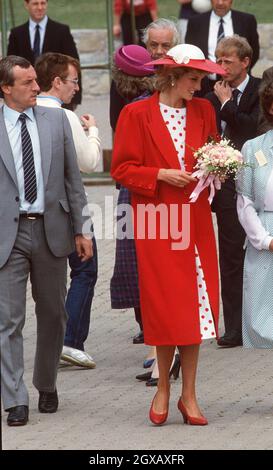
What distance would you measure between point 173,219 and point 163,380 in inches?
34.2

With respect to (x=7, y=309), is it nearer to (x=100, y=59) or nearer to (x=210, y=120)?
(x=210, y=120)

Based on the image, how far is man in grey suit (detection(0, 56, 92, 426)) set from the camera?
349 inches

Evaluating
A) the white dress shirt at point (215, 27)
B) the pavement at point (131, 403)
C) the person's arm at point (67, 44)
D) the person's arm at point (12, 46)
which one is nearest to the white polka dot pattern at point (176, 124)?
the pavement at point (131, 403)

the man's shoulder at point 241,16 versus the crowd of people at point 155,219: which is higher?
the crowd of people at point 155,219

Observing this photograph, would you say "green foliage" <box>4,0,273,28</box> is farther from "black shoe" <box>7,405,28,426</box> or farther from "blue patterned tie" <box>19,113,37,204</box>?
"black shoe" <box>7,405,28,426</box>

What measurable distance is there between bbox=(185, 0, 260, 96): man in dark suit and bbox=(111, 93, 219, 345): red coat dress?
558cm

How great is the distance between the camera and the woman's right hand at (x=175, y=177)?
338 inches

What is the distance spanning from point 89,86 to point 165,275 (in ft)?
41.3

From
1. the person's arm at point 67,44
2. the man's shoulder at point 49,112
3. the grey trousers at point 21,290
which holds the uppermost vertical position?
the man's shoulder at point 49,112

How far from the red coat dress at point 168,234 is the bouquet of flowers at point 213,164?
0.11 meters

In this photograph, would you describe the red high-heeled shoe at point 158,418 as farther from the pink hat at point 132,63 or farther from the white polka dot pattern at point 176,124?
the pink hat at point 132,63

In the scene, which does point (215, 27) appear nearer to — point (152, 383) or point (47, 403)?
point (152, 383)
